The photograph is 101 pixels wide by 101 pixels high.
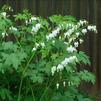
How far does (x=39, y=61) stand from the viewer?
183 inches

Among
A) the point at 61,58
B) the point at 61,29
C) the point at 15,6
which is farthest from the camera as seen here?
the point at 15,6

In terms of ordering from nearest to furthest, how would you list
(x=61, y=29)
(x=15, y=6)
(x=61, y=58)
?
(x=61, y=58) → (x=61, y=29) → (x=15, y=6)

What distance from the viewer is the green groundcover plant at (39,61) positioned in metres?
4.37

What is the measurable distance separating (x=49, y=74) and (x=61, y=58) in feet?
0.70

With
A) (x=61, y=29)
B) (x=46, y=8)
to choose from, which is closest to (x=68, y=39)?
(x=61, y=29)

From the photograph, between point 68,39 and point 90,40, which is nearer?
point 68,39

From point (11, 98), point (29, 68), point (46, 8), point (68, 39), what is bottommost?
point (11, 98)

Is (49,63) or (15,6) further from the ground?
(15,6)

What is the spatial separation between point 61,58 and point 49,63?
16 cm

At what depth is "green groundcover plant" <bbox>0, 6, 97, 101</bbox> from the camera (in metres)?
4.37

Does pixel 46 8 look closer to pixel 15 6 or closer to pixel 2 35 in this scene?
pixel 15 6

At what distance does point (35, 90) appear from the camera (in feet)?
15.5

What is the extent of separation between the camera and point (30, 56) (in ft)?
15.0

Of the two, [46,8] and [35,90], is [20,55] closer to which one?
[35,90]
